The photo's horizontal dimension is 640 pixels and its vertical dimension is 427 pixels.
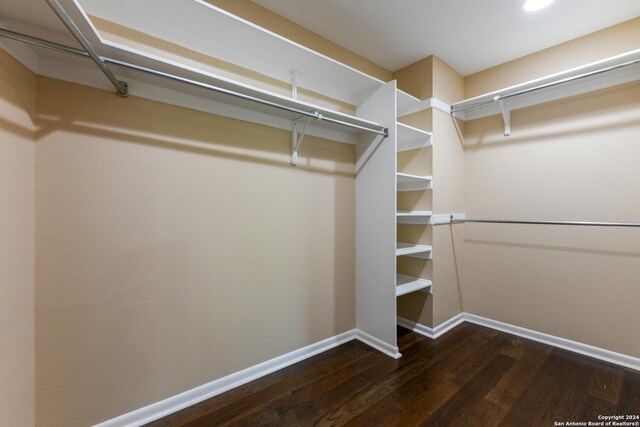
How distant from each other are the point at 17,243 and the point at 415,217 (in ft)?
8.32

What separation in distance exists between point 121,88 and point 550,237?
10.5ft

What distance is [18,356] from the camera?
1113mm

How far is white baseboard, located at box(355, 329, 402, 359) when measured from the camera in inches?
82.6

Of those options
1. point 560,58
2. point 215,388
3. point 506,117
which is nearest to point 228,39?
point 215,388

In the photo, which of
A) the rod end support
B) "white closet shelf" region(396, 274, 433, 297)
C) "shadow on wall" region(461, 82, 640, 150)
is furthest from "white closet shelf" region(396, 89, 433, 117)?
the rod end support

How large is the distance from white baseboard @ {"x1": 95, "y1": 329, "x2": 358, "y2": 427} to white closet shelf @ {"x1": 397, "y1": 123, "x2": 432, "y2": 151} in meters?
1.77

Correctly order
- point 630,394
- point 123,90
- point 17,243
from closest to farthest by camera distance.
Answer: point 17,243, point 123,90, point 630,394

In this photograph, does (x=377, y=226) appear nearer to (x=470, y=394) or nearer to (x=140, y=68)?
(x=470, y=394)

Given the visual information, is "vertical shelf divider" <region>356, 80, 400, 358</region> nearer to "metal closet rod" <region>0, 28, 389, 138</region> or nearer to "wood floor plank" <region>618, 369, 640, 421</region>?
"metal closet rod" <region>0, 28, 389, 138</region>

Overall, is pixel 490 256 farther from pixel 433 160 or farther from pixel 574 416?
pixel 574 416

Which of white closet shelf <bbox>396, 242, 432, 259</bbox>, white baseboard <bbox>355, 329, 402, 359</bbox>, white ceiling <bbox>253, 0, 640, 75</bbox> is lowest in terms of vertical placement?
white baseboard <bbox>355, 329, 402, 359</bbox>

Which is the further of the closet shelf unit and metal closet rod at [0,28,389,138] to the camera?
the closet shelf unit

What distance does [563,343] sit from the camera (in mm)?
2203

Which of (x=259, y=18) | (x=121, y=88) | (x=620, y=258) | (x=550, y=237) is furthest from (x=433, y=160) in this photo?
(x=121, y=88)
